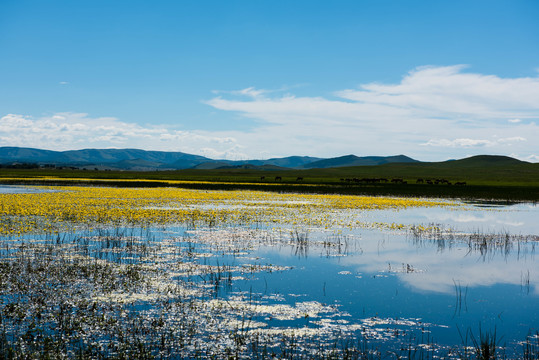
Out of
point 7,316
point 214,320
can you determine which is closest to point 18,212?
point 7,316

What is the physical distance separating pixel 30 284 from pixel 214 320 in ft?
20.0

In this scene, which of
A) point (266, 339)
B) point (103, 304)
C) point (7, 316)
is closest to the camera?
point (266, 339)

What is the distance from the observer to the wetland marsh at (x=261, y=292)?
9375 mm

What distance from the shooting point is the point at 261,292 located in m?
13.3

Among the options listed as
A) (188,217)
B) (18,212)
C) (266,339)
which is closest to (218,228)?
(188,217)

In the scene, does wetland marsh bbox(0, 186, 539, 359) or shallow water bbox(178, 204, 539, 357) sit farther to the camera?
shallow water bbox(178, 204, 539, 357)

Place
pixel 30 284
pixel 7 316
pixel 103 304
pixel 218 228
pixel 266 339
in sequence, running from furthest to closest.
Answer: pixel 218 228, pixel 30 284, pixel 103 304, pixel 7 316, pixel 266 339

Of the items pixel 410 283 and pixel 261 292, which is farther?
pixel 410 283

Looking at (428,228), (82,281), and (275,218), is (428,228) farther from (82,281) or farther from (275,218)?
(82,281)

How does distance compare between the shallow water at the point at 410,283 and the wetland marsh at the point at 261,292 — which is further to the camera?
the shallow water at the point at 410,283

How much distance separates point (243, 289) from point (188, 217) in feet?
57.2

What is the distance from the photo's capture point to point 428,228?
28047 mm

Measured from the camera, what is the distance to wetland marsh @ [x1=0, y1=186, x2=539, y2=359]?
938cm

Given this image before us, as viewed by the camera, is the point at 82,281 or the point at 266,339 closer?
the point at 266,339
